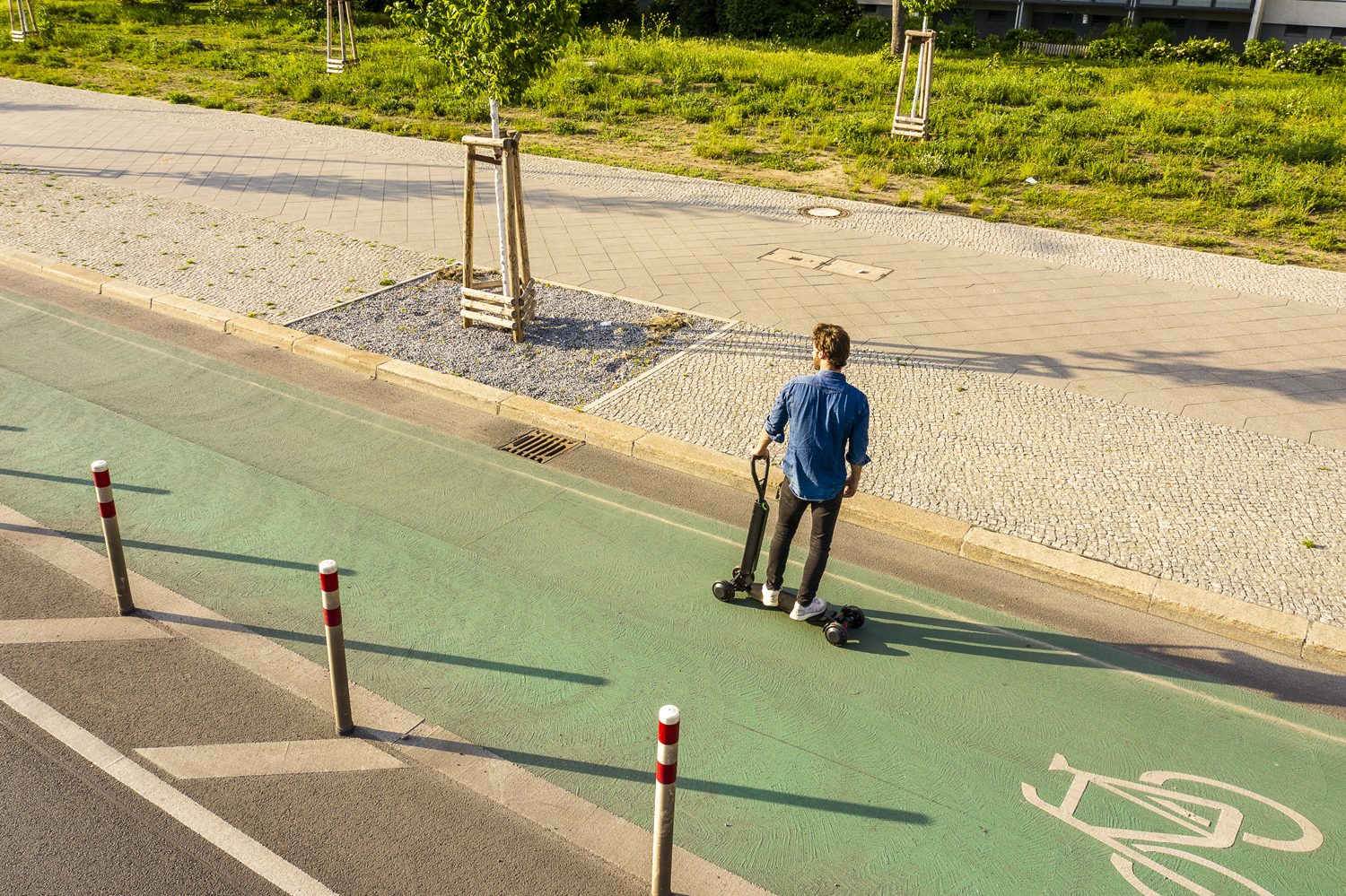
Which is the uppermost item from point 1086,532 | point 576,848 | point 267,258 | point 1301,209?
point 1301,209

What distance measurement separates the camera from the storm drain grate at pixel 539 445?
770cm

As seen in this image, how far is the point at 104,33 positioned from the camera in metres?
33.1

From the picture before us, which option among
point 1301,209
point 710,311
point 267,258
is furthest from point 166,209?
point 1301,209

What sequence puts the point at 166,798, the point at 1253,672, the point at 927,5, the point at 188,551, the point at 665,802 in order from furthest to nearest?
the point at 927,5
the point at 188,551
the point at 1253,672
the point at 166,798
the point at 665,802

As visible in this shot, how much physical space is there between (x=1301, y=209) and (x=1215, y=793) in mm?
13113

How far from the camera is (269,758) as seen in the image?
181 inches

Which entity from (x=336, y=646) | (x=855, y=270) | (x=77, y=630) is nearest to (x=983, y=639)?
(x=336, y=646)

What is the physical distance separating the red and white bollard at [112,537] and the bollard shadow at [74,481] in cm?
123

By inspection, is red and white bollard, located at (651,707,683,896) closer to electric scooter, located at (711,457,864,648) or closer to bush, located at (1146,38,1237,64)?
electric scooter, located at (711,457,864,648)

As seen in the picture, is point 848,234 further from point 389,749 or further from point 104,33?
point 104,33

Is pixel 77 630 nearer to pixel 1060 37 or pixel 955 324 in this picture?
pixel 955 324

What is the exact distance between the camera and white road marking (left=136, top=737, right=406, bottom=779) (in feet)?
14.8

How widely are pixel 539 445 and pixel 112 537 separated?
329 centimetres

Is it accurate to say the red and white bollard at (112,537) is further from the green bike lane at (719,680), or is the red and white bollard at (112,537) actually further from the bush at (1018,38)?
the bush at (1018,38)
